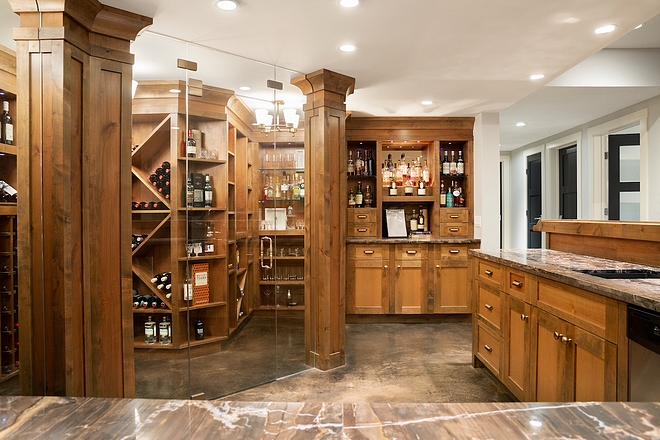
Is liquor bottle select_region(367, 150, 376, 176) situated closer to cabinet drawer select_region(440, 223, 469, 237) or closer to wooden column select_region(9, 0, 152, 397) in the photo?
cabinet drawer select_region(440, 223, 469, 237)

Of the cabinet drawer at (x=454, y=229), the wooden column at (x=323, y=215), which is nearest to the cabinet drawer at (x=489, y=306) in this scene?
the wooden column at (x=323, y=215)

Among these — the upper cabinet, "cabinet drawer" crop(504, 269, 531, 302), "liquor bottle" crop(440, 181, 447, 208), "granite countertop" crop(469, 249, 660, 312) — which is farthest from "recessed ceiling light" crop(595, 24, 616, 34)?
"liquor bottle" crop(440, 181, 447, 208)

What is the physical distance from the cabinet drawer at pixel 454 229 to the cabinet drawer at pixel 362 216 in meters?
0.86

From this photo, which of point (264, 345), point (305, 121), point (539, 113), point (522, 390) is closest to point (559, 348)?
point (522, 390)

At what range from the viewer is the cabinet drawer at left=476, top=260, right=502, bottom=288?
9.63 feet

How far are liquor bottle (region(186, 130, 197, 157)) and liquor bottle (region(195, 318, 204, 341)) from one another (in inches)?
41.6

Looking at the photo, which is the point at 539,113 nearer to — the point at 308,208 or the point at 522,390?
the point at 308,208

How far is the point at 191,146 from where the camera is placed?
2.67 m

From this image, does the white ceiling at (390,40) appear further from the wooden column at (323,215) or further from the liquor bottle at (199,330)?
the liquor bottle at (199,330)

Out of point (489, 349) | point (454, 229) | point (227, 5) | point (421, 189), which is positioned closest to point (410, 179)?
point (421, 189)

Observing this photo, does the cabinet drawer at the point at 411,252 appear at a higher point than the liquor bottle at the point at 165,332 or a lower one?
higher

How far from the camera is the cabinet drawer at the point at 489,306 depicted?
2.94m

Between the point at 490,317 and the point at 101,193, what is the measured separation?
105 inches

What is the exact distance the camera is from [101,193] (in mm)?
2324
